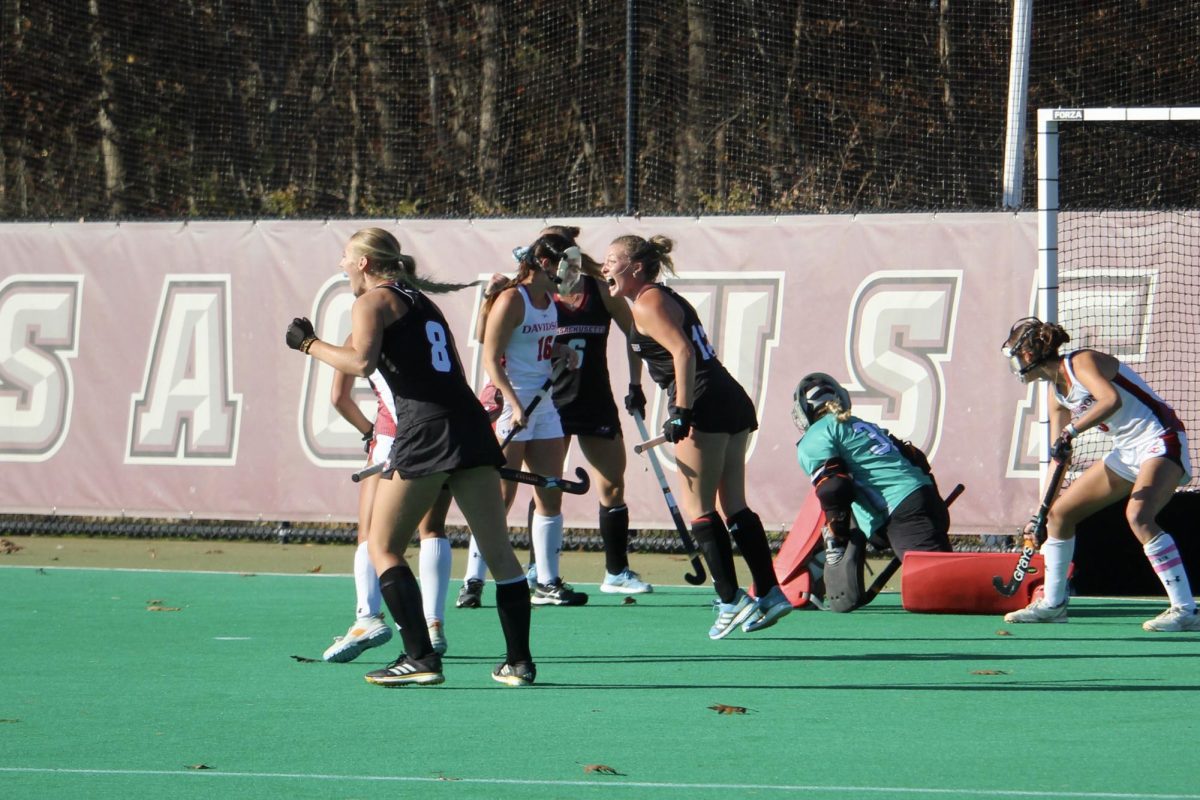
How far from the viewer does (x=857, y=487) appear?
9977mm

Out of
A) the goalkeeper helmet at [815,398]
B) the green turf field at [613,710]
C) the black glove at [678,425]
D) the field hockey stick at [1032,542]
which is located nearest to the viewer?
the green turf field at [613,710]

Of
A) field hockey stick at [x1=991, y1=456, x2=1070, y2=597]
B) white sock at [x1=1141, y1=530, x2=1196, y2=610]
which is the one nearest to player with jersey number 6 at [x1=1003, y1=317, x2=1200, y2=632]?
white sock at [x1=1141, y1=530, x2=1196, y2=610]

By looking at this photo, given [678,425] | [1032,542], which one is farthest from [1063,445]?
[678,425]

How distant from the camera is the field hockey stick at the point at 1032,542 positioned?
30.2 ft

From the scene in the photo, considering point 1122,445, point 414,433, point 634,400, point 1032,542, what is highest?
point 414,433

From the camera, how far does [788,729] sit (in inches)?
244

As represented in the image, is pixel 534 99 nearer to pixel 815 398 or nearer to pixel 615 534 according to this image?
pixel 615 534

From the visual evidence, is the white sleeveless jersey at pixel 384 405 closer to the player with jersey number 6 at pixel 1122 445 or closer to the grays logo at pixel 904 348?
the player with jersey number 6 at pixel 1122 445

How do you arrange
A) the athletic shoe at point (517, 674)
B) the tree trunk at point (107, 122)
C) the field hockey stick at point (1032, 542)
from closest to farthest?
1. the athletic shoe at point (517, 674)
2. the field hockey stick at point (1032, 542)
3. the tree trunk at point (107, 122)

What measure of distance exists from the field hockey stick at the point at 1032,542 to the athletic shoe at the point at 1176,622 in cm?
71

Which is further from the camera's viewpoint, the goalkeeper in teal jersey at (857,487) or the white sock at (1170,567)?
the goalkeeper in teal jersey at (857,487)

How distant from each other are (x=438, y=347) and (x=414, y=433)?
0.34 m

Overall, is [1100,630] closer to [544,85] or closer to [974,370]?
[974,370]

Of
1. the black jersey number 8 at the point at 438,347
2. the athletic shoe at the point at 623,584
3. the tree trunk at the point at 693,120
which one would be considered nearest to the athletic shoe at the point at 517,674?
the black jersey number 8 at the point at 438,347
